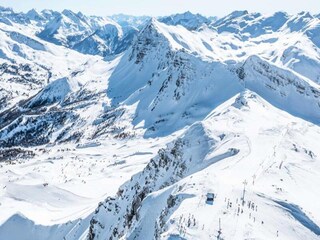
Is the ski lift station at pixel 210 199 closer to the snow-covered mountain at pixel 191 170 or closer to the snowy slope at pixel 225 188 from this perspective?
the snow-covered mountain at pixel 191 170

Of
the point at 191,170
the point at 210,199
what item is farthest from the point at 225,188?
the point at 191,170

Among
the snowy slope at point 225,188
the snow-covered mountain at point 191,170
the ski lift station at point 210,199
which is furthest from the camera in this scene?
the ski lift station at point 210,199

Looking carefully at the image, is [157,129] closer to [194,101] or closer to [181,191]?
[194,101]

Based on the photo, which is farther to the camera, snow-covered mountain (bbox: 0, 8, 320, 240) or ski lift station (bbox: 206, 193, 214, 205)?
ski lift station (bbox: 206, 193, 214, 205)

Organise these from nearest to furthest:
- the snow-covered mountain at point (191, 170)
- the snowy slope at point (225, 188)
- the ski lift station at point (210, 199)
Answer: the snowy slope at point (225, 188) < the snow-covered mountain at point (191, 170) < the ski lift station at point (210, 199)

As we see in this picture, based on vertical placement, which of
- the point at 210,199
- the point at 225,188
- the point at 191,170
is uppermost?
the point at 210,199

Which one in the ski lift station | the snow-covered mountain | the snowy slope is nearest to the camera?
the snowy slope

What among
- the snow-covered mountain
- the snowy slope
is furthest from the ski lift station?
the snowy slope

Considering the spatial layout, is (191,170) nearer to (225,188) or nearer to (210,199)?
(225,188)

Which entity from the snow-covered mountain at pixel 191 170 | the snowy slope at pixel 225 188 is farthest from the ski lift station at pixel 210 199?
the snowy slope at pixel 225 188

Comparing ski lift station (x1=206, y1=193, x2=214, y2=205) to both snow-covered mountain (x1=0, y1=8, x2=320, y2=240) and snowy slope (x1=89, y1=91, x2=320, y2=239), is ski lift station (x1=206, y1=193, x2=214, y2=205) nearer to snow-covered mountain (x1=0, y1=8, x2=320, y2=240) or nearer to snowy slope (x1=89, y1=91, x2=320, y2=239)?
snow-covered mountain (x1=0, y1=8, x2=320, y2=240)

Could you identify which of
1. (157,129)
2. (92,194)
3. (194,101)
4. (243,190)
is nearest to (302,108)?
(194,101)
